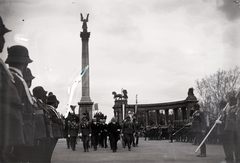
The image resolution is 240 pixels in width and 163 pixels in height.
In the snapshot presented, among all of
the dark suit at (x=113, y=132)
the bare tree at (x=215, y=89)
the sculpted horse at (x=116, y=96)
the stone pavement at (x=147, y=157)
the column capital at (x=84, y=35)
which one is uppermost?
the column capital at (x=84, y=35)

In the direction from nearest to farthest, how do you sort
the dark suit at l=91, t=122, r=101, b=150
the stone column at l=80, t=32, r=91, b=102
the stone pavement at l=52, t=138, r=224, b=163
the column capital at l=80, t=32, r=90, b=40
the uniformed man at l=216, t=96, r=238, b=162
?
the uniformed man at l=216, t=96, r=238, b=162
the stone pavement at l=52, t=138, r=224, b=163
the dark suit at l=91, t=122, r=101, b=150
the stone column at l=80, t=32, r=91, b=102
the column capital at l=80, t=32, r=90, b=40

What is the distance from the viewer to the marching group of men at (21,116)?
3.40 meters

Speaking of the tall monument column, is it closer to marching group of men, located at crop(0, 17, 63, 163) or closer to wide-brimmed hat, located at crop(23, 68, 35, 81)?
marching group of men, located at crop(0, 17, 63, 163)

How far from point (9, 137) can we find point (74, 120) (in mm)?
14716

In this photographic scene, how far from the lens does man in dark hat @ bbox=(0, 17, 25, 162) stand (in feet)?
11.0

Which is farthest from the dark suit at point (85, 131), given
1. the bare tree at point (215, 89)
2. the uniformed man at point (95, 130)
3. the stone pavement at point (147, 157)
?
the bare tree at point (215, 89)

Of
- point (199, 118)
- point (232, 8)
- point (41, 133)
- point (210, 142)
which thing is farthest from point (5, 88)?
point (210, 142)

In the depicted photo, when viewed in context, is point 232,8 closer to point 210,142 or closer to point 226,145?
point 226,145

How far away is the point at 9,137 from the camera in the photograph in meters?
3.53

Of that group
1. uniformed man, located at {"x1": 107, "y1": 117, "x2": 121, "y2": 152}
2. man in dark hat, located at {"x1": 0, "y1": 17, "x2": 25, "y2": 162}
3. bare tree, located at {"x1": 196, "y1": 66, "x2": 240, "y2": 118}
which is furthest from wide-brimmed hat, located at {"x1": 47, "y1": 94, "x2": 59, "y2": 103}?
bare tree, located at {"x1": 196, "y1": 66, "x2": 240, "y2": 118}

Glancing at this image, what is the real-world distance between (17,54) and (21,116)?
131 centimetres

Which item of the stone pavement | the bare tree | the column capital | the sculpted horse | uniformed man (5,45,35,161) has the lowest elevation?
the stone pavement

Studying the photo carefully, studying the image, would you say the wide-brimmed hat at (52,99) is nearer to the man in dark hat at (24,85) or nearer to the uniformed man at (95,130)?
the man in dark hat at (24,85)

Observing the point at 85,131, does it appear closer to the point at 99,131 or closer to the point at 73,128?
the point at 73,128
